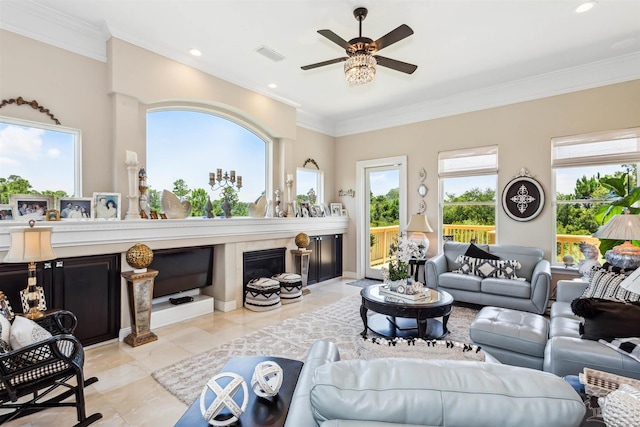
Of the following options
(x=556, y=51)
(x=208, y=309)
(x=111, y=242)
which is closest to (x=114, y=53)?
(x=111, y=242)

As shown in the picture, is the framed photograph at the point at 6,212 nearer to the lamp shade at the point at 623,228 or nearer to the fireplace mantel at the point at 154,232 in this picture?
the fireplace mantel at the point at 154,232

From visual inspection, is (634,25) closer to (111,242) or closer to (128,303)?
(111,242)

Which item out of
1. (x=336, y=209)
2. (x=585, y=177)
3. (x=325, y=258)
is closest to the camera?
(x=585, y=177)

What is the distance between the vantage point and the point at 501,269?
4.34 metres

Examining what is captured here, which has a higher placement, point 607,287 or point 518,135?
point 518,135

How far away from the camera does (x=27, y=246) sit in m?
2.34

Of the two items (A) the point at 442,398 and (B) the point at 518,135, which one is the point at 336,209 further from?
(A) the point at 442,398

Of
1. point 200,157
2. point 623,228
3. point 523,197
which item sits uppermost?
point 200,157

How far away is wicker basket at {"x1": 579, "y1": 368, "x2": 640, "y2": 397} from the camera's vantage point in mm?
1422

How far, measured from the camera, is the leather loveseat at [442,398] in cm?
86

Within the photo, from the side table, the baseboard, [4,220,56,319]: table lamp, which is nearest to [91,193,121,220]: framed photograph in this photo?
[4,220,56,319]: table lamp

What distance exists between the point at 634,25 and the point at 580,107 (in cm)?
116

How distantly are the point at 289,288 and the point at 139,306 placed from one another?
2086 mm

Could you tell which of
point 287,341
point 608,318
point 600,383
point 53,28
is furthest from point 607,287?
point 53,28
